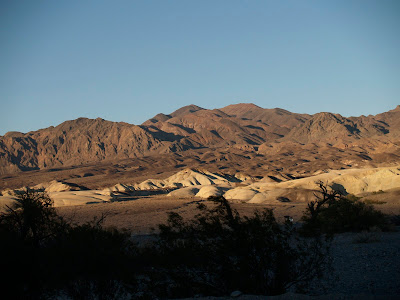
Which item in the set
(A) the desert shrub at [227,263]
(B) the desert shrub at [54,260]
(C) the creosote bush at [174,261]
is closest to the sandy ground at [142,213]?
(B) the desert shrub at [54,260]

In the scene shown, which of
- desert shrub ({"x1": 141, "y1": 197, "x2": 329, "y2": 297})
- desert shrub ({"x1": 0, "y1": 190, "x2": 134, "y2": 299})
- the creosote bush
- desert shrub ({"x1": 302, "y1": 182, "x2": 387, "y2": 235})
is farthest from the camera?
desert shrub ({"x1": 302, "y1": 182, "x2": 387, "y2": 235})

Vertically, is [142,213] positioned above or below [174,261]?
below

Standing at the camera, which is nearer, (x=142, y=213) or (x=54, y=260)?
(x=54, y=260)

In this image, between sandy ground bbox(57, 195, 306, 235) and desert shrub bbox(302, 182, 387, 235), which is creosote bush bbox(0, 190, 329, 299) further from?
sandy ground bbox(57, 195, 306, 235)

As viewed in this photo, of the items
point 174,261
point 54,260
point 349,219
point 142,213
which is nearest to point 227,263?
point 174,261

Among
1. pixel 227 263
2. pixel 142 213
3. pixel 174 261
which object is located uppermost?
pixel 174 261

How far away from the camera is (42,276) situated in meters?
11.5

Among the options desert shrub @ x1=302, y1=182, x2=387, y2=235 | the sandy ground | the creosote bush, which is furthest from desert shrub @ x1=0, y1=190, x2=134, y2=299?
the sandy ground

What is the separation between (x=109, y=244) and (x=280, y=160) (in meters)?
162

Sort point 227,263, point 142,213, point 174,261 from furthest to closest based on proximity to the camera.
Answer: point 142,213 < point 174,261 < point 227,263

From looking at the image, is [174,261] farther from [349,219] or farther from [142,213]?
[142,213]

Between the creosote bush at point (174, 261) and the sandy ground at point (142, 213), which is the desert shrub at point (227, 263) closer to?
the creosote bush at point (174, 261)

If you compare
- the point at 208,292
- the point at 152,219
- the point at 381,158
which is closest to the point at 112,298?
the point at 208,292

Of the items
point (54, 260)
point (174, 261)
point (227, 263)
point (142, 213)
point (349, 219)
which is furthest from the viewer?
point (142, 213)
